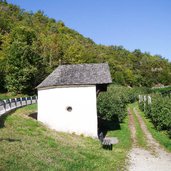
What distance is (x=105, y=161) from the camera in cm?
1628

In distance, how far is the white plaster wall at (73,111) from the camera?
2633 centimetres

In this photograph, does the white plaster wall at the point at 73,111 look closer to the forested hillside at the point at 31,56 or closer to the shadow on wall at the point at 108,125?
the shadow on wall at the point at 108,125

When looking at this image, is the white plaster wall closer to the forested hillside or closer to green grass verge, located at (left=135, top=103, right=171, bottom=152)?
green grass verge, located at (left=135, top=103, right=171, bottom=152)

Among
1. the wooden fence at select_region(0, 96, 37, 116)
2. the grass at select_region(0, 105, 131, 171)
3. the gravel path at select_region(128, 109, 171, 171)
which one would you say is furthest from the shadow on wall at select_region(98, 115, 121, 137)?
the grass at select_region(0, 105, 131, 171)

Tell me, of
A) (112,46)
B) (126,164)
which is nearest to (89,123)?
(126,164)

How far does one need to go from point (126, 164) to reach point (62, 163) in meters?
4.80

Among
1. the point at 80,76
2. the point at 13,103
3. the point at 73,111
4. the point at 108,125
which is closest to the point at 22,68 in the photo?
the point at 13,103

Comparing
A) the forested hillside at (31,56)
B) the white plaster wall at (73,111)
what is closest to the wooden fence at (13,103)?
the white plaster wall at (73,111)

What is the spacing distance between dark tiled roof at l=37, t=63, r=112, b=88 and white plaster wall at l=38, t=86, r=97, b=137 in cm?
60

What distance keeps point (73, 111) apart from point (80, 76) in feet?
11.8

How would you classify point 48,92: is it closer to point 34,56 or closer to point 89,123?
point 89,123

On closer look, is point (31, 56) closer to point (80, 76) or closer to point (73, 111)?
point (80, 76)

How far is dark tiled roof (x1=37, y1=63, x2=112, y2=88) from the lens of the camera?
27047mm

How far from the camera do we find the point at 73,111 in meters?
26.7
